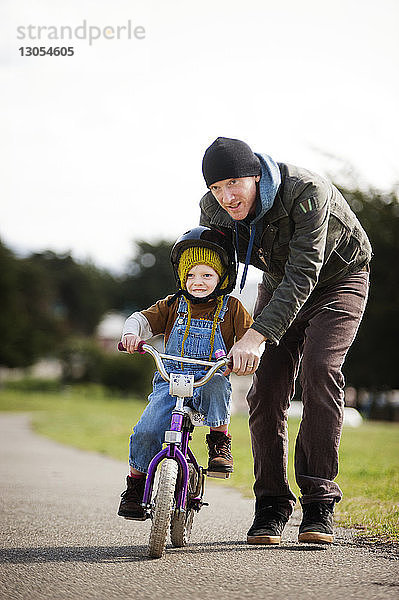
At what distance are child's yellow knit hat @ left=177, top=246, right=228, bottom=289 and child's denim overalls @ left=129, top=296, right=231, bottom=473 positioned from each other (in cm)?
22

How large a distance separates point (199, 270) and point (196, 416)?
29.8 inches

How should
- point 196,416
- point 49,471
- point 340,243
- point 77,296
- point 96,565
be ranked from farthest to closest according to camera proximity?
point 77,296
point 49,471
point 340,243
point 196,416
point 96,565

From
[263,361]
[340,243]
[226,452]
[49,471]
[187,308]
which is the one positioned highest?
[340,243]

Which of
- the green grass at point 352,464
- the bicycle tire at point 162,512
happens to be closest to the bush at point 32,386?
the green grass at point 352,464

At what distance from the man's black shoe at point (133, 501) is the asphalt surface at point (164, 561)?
0.55 ft

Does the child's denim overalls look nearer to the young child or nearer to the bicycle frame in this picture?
the young child

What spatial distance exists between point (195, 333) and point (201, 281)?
274 millimetres

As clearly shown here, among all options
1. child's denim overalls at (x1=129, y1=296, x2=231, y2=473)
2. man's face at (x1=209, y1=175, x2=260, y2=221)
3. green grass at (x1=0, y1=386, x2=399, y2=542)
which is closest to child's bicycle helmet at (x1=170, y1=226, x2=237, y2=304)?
child's denim overalls at (x1=129, y1=296, x2=231, y2=473)

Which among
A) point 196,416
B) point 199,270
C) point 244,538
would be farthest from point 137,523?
point 199,270

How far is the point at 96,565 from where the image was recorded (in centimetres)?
373

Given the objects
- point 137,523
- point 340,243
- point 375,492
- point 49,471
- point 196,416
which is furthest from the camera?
point 49,471

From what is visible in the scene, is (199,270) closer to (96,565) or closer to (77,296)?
(96,565)

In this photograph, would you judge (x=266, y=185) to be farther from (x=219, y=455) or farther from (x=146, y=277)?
(x=146, y=277)

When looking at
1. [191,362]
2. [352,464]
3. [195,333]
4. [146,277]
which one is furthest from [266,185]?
[146,277]
